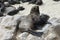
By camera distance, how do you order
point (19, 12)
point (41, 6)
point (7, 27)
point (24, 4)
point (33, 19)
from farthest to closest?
point (24, 4)
point (41, 6)
point (19, 12)
point (33, 19)
point (7, 27)

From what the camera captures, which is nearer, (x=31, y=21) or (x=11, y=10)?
(x=31, y=21)

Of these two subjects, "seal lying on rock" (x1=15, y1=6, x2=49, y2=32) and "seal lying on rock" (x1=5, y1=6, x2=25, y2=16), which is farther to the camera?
"seal lying on rock" (x1=5, y1=6, x2=25, y2=16)

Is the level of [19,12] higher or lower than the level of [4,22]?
lower

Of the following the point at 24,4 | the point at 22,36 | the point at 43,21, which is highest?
the point at 22,36

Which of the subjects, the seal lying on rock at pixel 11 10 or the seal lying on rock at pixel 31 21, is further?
the seal lying on rock at pixel 11 10

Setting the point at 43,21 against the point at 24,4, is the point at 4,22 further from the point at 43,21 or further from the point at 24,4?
the point at 24,4

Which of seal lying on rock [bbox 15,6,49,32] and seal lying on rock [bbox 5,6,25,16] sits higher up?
seal lying on rock [bbox 15,6,49,32]

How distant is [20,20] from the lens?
10.5 ft

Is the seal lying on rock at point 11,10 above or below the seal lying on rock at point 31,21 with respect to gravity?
below

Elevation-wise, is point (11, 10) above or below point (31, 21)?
below

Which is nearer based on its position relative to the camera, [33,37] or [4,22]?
[33,37]

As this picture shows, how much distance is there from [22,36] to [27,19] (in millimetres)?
715

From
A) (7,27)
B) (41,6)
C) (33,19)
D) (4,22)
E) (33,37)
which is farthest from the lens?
(41,6)

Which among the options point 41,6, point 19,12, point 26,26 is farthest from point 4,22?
point 41,6
